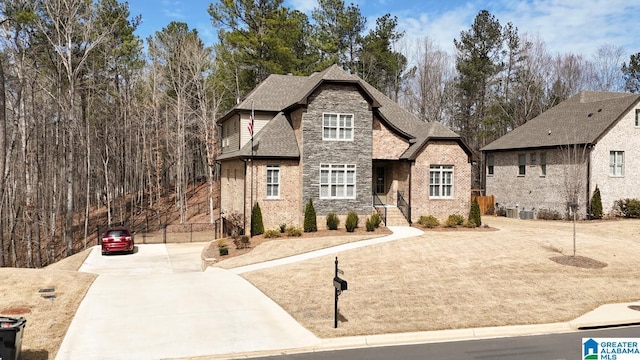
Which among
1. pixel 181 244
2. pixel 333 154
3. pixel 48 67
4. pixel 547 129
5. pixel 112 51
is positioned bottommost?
pixel 181 244

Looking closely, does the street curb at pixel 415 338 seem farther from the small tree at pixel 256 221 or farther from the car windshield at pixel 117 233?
the car windshield at pixel 117 233

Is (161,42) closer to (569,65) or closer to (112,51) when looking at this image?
(112,51)

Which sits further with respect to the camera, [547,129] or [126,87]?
[126,87]

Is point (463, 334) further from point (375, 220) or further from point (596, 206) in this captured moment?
point (596, 206)

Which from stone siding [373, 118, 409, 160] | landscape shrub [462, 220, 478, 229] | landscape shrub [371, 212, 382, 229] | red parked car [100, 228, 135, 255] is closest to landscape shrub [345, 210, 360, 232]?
landscape shrub [371, 212, 382, 229]

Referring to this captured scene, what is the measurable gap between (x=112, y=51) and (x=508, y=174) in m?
35.7

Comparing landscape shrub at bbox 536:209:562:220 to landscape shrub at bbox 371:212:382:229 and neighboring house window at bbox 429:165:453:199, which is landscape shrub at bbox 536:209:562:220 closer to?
neighboring house window at bbox 429:165:453:199

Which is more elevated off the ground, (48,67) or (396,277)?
(48,67)

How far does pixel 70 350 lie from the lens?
961cm

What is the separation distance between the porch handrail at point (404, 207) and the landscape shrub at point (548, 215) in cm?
1257

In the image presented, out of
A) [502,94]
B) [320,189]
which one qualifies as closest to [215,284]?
[320,189]

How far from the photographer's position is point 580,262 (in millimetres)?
18266

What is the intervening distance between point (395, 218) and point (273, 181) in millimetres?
7570

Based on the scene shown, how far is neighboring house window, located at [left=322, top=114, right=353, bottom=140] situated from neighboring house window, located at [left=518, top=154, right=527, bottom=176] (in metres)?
17.7
